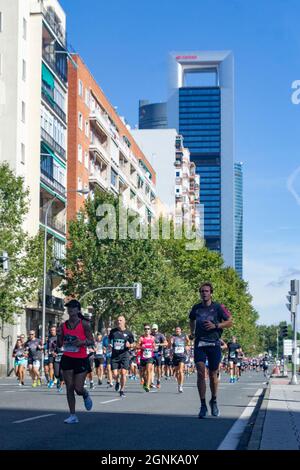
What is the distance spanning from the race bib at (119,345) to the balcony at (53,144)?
41.9 metres

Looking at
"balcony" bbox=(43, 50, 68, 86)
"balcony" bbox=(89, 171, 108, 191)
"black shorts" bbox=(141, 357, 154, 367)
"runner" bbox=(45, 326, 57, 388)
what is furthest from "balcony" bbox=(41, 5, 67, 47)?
"black shorts" bbox=(141, 357, 154, 367)

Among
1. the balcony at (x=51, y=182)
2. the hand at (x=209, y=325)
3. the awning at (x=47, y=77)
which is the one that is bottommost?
the hand at (x=209, y=325)

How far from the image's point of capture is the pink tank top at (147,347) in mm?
27141

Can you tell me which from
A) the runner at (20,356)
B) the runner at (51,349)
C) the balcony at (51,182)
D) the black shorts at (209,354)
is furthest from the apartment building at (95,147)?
the black shorts at (209,354)

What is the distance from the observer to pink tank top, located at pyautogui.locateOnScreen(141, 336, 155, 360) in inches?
1069

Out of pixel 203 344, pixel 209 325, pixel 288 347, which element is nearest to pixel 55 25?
pixel 288 347

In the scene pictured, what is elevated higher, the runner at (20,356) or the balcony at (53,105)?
the balcony at (53,105)

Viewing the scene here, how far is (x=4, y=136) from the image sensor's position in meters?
A: 60.7

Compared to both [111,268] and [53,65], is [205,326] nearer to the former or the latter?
[111,268]

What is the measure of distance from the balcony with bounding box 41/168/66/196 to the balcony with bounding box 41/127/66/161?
1978mm

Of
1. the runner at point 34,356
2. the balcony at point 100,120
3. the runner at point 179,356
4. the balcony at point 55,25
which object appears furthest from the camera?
the balcony at point 100,120

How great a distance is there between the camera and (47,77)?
219 feet

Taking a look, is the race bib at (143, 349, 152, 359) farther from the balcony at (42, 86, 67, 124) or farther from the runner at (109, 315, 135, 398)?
the balcony at (42, 86, 67, 124)

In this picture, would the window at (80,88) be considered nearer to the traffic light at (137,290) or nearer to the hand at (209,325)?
the traffic light at (137,290)
